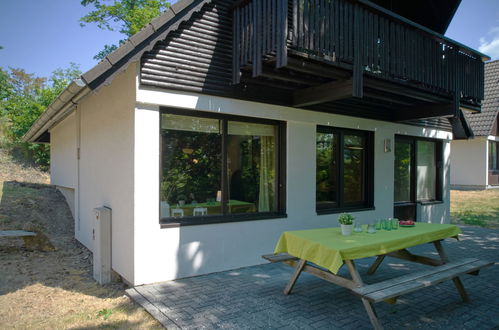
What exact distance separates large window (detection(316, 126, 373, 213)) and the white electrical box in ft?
11.7

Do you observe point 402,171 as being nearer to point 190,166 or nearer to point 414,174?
point 414,174

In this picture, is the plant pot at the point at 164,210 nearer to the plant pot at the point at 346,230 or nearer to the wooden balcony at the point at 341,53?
the wooden balcony at the point at 341,53

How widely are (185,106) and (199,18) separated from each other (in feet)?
4.29

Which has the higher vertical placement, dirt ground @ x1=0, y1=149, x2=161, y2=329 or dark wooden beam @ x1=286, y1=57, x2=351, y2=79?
dark wooden beam @ x1=286, y1=57, x2=351, y2=79

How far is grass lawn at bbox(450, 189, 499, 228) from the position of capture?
10.4 metres

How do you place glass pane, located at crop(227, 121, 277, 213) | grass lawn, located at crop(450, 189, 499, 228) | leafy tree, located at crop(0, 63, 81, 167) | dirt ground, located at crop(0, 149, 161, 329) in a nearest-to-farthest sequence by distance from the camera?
dirt ground, located at crop(0, 149, 161, 329)
glass pane, located at crop(227, 121, 277, 213)
grass lawn, located at crop(450, 189, 499, 228)
leafy tree, located at crop(0, 63, 81, 167)

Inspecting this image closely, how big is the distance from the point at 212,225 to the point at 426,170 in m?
6.65

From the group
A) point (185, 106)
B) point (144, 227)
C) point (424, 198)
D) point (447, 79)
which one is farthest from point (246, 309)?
point (424, 198)

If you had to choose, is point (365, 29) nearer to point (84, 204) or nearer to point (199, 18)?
point (199, 18)

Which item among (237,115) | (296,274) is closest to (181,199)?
(237,115)

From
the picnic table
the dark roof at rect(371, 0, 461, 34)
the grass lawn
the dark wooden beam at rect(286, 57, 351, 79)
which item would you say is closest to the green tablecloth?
the picnic table

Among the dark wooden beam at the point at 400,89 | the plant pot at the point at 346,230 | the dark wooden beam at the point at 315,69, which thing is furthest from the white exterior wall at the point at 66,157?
the dark wooden beam at the point at 400,89

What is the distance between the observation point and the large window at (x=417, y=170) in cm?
836

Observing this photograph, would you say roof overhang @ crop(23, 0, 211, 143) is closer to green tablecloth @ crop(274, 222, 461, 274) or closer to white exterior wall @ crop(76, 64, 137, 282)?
white exterior wall @ crop(76, 64, 137, 282)
